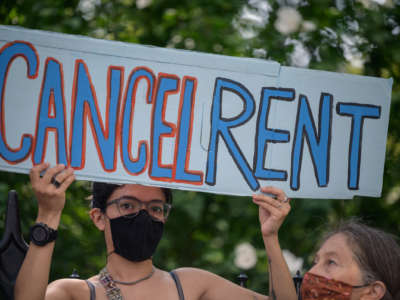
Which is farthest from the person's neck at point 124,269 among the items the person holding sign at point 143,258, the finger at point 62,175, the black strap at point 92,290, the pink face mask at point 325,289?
the pink face mask at point 325,289

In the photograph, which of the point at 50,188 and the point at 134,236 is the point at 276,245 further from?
the point at 50,188

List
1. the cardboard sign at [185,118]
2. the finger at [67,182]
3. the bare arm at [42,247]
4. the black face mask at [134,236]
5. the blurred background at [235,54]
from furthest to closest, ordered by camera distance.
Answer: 1. the blurred background at [235,54]
2. the black face mask at [134,236]
3. the cardboard sign at [185,118]
4. the finger at [67,182]
5. the bare arm at [42,247]

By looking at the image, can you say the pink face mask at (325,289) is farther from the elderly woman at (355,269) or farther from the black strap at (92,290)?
the black strap at (92,290)

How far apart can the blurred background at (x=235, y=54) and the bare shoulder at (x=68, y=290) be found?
2.00m

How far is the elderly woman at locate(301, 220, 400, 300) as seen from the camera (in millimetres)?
3055

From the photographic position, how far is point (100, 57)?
291 centimetres

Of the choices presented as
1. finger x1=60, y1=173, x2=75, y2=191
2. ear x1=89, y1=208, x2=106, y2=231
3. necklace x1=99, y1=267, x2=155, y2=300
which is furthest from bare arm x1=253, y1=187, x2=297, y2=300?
finger x1=60, y1=173, x2=75, y2=191

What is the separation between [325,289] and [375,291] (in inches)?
10.7

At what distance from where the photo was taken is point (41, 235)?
258 centimetres

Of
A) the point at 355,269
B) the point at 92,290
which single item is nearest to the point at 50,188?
the point at 92,290

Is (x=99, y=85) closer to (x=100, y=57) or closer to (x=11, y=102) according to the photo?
(x=100, y=57)

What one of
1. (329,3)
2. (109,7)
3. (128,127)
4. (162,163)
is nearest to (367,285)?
(162,163)

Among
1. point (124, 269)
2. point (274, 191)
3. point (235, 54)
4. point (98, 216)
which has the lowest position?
point (124, 269)

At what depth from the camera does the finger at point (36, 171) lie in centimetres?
268
